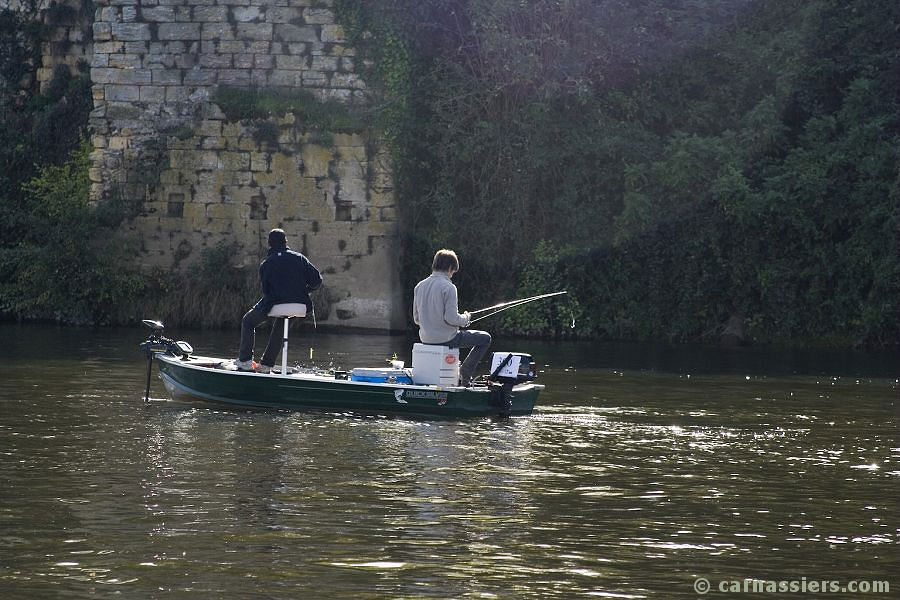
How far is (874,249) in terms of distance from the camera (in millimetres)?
22125

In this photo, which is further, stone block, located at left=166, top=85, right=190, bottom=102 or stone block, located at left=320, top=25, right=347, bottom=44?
stone block, located at left=166, top=85, right=190, bottom=102

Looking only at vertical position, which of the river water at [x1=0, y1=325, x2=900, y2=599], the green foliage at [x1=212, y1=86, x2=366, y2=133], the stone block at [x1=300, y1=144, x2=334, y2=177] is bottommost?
the river water at [x1=0, y1=325, x2=900, y2=599]

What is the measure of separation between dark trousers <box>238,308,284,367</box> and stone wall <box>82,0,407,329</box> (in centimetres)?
874

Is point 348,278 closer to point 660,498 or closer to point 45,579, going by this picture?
point 660,498

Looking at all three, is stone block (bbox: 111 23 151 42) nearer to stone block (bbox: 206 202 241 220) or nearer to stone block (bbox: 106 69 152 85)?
stone block (bbox: 106 69 152 85)

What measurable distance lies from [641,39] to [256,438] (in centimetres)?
1339

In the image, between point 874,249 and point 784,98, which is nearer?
point 874,249

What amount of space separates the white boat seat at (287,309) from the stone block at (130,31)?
1033 cm

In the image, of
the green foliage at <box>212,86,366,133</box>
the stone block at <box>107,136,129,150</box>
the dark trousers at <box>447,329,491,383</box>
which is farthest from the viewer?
the stone block at <box>107,136,129,150</box>

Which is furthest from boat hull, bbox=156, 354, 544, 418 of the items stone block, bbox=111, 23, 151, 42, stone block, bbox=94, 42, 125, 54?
stone block, bbox=94, 42, 125, 54

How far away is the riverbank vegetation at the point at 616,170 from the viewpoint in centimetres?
2281

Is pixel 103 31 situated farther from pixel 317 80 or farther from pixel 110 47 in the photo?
pixel 317 80

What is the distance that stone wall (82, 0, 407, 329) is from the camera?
24.0m

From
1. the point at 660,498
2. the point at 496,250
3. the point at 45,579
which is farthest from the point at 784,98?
the point at 45,579
